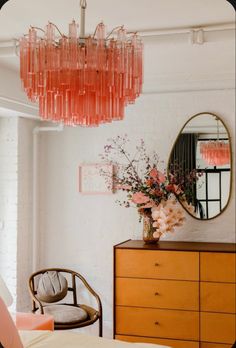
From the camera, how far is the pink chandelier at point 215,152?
12.4 feet

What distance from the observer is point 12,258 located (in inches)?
157

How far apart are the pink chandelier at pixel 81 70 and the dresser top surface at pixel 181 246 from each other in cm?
177

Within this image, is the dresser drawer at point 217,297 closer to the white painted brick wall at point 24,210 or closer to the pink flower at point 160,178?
the pink flower at point 160,178

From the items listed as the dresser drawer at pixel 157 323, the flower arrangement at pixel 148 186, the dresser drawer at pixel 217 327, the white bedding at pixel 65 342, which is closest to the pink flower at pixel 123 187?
the flower arrangement at pixel 148 186

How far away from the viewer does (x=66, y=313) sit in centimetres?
342

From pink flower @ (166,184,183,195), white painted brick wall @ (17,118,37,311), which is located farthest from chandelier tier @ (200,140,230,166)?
white painted brick wall @ (17,118,37,311)

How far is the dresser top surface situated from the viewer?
3.37 metres

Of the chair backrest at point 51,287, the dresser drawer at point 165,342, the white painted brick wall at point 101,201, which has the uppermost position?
the white painted brick wall at point 101,201

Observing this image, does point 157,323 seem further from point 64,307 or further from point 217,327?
point 64,307

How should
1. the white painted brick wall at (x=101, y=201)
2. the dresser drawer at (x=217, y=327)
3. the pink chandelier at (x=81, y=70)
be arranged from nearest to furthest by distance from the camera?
1. the pink chandelier at (x=81, y=70)
2. the dresser drawer at (x=217, y=327)
3. the white painted brick wall at (x=101, y=201)

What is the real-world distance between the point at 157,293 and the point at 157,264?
0.20 m

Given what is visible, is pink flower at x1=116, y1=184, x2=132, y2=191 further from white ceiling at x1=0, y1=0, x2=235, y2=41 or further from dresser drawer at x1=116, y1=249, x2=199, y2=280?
white ceiling at x1=0, y1=0, x2=235, y2=41

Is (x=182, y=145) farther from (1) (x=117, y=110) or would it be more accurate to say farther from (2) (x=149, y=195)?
(1) (x=117, y=110)

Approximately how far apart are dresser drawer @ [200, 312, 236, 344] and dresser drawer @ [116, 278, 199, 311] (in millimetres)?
105
